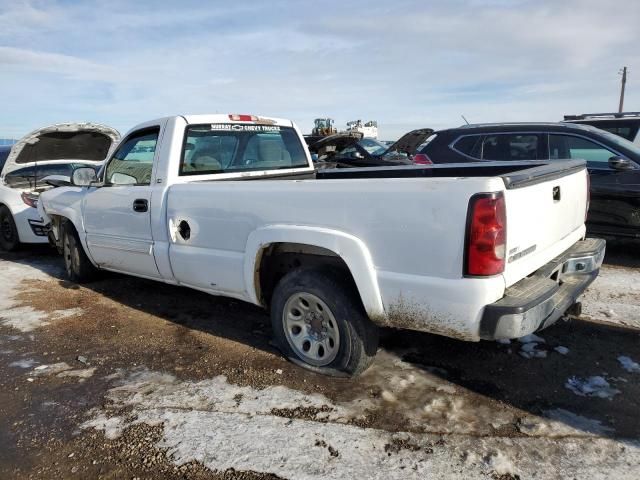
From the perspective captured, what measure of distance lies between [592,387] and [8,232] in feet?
26.6

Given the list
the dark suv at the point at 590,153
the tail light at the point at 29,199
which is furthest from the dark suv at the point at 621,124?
the tail light at the point at 29,199

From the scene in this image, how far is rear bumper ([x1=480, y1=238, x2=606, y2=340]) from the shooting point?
272 cm

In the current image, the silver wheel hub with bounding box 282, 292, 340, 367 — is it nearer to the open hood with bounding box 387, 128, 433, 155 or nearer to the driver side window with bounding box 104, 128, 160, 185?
the driver side window with bounding box 104, 128, 160, 185

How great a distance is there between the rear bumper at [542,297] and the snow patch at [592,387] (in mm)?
514

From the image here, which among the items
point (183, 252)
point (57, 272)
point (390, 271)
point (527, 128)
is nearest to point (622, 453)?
point (390, 271)

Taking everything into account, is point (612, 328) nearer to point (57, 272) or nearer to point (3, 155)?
point (57, 272)

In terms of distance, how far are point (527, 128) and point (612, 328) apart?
11.1ft

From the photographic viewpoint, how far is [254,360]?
12.8 ft

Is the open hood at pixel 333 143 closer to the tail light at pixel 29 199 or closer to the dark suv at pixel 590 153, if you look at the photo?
the dark suv at pixel 590 153

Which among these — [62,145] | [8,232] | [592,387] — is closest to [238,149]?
[592,387]

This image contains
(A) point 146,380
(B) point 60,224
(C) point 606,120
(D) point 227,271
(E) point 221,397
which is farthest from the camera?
(C) point 606,120

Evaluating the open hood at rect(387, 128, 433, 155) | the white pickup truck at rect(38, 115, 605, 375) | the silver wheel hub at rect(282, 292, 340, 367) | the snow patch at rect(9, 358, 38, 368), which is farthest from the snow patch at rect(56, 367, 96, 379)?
the open hood at rect(387, 128, 433, 155)

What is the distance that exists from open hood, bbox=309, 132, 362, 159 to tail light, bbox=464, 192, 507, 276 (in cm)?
923

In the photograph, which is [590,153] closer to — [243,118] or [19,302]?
[243,118]
